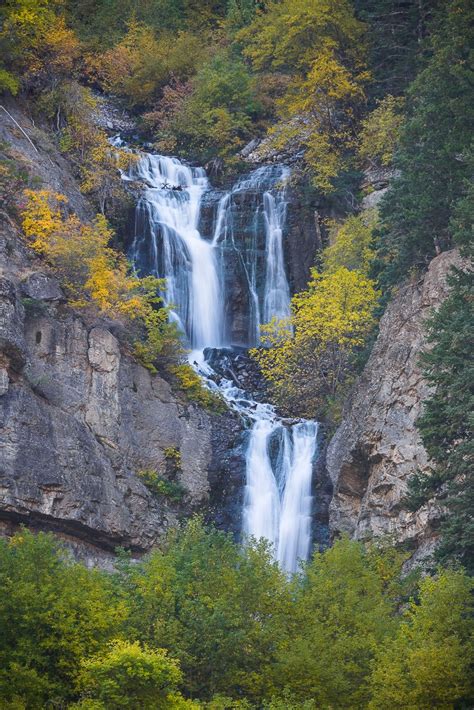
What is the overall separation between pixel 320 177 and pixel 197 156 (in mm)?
8156

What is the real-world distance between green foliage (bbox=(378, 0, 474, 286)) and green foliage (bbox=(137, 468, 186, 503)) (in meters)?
11.0

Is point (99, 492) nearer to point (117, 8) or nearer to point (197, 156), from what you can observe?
point (197, 156)

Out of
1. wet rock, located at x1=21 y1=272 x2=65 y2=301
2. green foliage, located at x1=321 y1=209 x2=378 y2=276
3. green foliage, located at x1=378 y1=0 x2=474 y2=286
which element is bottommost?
wet rock, located at x1=21 y1=272 x2=65 y2=301

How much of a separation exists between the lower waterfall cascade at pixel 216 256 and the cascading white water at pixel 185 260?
4 cm

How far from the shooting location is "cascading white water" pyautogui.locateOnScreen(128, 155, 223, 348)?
49.4m

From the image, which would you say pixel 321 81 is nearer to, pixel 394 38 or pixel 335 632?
pixel 394 38

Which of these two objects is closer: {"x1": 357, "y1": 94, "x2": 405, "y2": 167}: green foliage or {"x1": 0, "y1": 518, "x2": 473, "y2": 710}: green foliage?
{"x1": 0, "y1": 518, "x2": 473, "y2": 710}: green foliage

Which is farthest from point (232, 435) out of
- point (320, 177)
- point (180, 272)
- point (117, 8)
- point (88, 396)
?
point (117, 8)

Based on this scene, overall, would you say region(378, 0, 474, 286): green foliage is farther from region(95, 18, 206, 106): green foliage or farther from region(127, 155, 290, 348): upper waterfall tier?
region(95, 18, 206, 106): green foliage

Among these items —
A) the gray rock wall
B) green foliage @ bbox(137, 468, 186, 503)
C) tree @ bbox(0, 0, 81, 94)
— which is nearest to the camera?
the gray rock wall

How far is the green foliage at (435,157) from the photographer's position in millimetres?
38906

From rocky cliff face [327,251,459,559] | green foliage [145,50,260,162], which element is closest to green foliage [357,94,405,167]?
green foliage [145,50,260,162]

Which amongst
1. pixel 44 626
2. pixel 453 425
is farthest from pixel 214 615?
pixel 453 425

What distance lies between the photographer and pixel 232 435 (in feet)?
140
